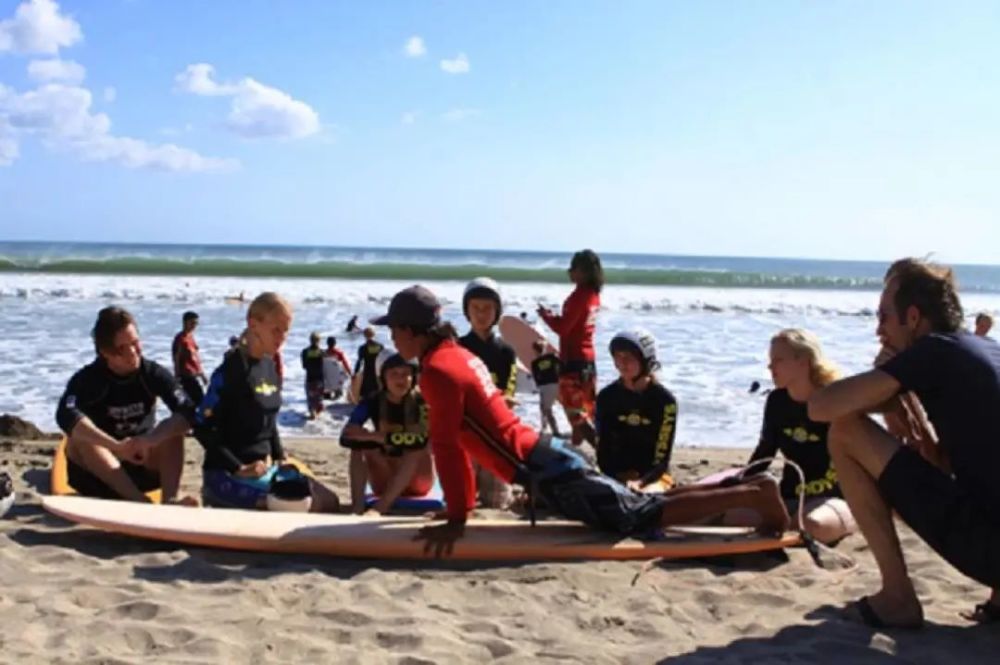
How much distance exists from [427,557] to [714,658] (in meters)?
1.46

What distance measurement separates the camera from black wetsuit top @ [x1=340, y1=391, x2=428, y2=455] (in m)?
5.23

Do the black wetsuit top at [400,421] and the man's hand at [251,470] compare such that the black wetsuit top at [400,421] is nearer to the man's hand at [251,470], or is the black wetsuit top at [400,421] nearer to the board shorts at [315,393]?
the man's hand at [251,470]

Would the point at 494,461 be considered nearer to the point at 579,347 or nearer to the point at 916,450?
the point at 916,450

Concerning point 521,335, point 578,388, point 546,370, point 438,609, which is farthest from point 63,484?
point 521,335

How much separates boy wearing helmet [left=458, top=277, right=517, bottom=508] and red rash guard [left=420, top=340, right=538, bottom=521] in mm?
1285

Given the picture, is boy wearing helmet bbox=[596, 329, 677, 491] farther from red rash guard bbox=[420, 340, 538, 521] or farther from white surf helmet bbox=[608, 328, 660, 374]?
red rash guard bbox=[420, 340, 538, 521]

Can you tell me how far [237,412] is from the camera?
16.3 feet

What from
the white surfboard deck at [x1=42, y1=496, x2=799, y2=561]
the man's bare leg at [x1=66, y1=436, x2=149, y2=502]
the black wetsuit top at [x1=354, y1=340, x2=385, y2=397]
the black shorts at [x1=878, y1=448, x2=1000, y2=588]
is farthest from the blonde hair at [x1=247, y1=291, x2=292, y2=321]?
the black wetsuit top at [x1=354, y1=340, x2=385, y2=397]

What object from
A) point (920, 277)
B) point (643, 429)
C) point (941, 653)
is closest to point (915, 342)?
point (920, 277)

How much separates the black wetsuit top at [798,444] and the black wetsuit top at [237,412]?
8.23 ft

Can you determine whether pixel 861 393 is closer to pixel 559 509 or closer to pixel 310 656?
pixel 559 509

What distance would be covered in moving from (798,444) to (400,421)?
2045 millimetres

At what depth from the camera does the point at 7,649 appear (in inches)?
123

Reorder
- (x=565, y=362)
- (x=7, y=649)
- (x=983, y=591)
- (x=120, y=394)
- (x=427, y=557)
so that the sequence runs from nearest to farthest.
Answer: (x=7, y=649), (x=983, y=591), (x=427, y=557), (x=120, y=394), (x=565, y=362)
